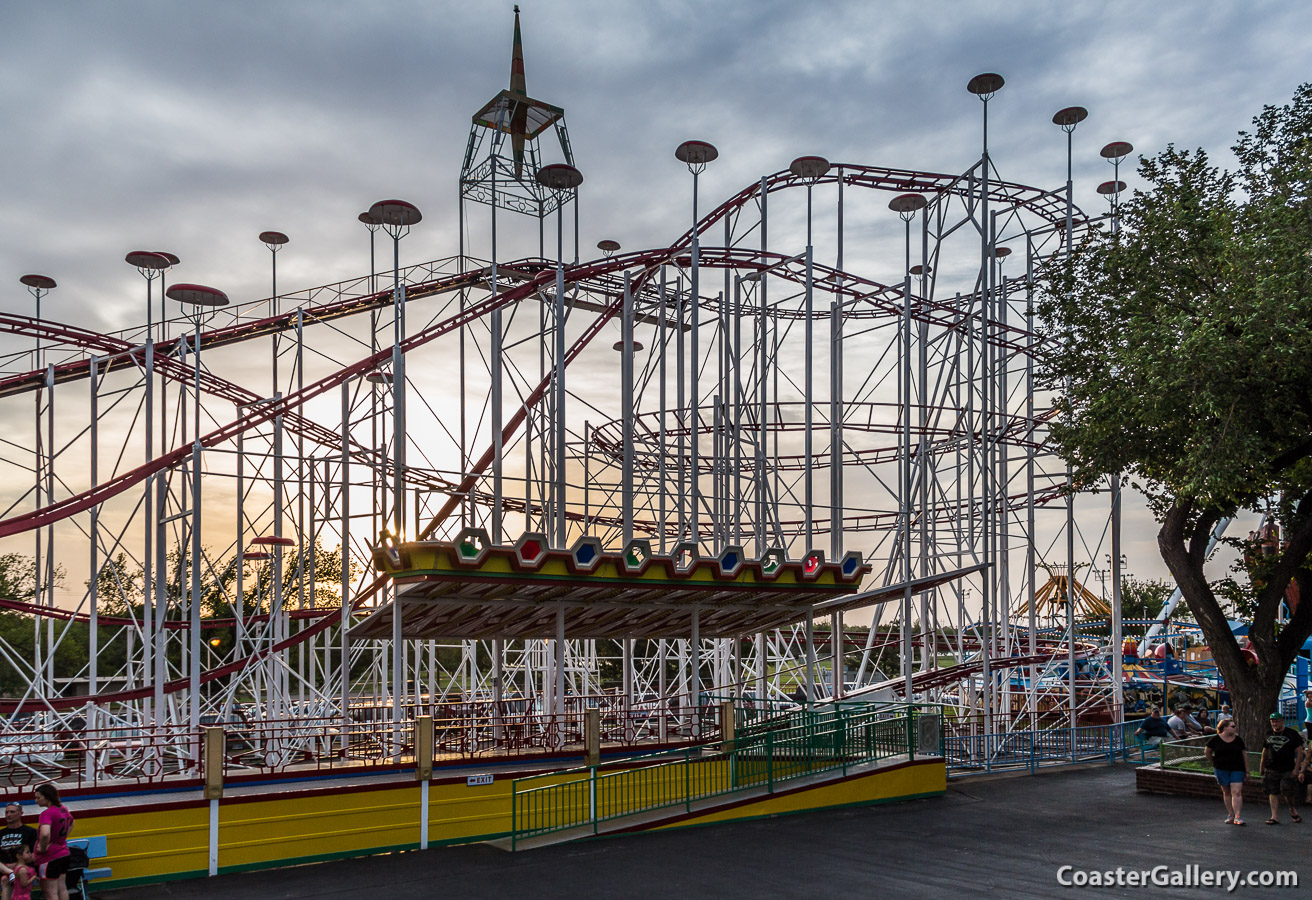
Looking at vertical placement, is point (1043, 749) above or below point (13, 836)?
below

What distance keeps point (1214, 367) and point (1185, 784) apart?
229 inches

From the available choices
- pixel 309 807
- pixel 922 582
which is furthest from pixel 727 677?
pixel 309 807

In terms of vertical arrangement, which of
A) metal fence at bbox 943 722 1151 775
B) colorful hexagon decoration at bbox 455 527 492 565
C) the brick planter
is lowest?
metal fence at bbox 943 722 1151 775

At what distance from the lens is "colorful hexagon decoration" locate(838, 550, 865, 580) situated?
18.0m

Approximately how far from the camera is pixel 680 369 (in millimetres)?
22250

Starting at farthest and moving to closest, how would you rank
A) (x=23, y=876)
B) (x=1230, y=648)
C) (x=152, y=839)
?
1. (x=1230, y=648)
2. (x=152, y=839)
3. (x=23, y=876)

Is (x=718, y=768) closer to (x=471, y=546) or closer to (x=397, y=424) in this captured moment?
(x=471, y=546)

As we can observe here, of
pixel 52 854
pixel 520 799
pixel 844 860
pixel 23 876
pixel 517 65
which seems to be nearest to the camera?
pixel 23 876

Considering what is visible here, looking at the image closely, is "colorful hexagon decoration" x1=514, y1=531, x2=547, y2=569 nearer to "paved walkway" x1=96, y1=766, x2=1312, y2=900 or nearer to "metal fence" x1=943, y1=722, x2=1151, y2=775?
"paved walkway" x1=96, y1=766, x2=1312, y2=900

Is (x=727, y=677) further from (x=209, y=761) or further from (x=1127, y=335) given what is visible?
(x=209, y=761)

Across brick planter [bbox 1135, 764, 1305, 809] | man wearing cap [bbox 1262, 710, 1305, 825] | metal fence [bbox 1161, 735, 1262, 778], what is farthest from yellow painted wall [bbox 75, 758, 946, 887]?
man wearing cap [bbox 1262, 710, 1305, 825]

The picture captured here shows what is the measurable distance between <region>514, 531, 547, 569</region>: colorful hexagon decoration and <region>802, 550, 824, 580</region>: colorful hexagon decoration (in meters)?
4.81

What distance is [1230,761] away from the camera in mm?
12414

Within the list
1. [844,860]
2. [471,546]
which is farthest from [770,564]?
[844,860]
